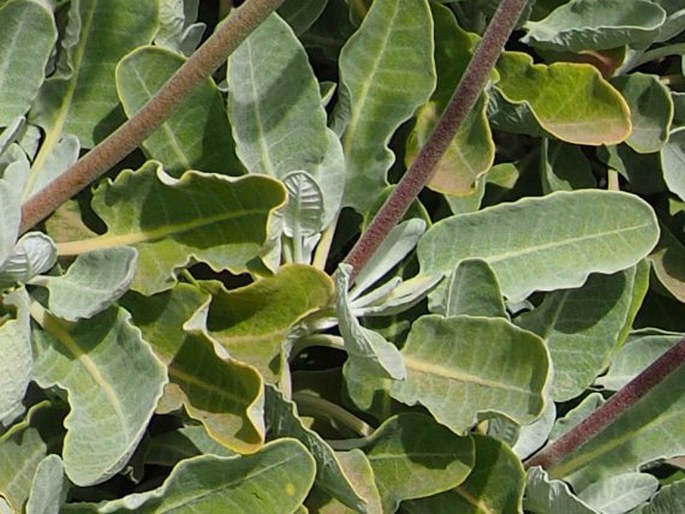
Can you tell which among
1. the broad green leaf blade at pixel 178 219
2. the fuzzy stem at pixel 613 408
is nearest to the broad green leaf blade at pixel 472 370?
the fuzzy stem at pixel 613 408

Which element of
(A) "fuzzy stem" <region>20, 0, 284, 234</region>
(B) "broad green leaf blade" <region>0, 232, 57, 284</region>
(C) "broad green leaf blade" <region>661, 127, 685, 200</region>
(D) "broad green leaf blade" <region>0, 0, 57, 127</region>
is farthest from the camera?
(C) "broad green leaf blade" <region>661, 127, 685, 200</region>

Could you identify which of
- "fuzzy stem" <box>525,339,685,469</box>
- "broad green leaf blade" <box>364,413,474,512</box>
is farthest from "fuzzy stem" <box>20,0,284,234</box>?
"fuzzy stem" <box>525,339,685,469</box>

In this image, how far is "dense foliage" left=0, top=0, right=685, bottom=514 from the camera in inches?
46.6

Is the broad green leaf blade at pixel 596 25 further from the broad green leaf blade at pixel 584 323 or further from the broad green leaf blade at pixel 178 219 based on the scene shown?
the broad green leaf blade at pixel 178 219

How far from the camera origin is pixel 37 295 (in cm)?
124

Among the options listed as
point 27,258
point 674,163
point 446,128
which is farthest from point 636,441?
point 27,258

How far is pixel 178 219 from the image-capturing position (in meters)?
1.27

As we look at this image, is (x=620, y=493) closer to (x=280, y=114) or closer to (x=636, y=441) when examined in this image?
(x=636, y=441)

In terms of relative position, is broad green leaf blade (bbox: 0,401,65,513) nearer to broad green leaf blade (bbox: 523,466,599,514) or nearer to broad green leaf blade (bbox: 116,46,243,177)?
broad green leaf blade (bbox: 116,46,243,177)

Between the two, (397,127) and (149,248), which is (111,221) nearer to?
(149,248)

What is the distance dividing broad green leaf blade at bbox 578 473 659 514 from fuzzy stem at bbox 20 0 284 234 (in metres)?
0.60

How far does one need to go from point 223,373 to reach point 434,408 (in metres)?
0.22

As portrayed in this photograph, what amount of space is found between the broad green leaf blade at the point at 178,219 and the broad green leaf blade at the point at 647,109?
0.51 m

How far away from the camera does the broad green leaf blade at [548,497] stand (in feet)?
4.00
